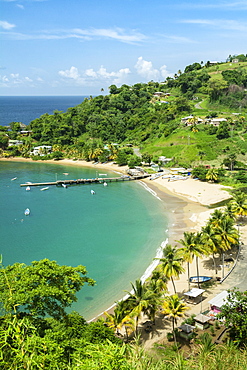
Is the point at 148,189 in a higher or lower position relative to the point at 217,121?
lower

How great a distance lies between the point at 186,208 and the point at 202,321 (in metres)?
37.7

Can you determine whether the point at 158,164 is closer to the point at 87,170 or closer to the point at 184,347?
the point at 87,170

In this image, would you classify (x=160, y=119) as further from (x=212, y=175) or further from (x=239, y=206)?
(x=239, y=206)

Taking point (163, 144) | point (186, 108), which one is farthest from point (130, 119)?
point (163, 144)

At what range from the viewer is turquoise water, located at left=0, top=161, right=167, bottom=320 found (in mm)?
40156

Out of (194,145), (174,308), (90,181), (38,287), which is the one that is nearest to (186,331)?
(174,308)

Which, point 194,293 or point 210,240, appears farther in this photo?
point 210,240

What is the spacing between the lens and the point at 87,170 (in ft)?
343

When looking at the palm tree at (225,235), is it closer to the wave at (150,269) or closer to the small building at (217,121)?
the wave at (150,269)

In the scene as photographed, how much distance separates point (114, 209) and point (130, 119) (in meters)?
88.5

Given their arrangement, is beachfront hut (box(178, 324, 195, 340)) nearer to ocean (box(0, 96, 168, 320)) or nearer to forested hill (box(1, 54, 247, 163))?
ocean (box(0, 96, 168, 320))

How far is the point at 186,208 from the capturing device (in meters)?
65.6

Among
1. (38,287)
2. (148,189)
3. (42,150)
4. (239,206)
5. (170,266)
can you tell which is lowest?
(148,189)

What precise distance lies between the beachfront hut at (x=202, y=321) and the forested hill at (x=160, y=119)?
7232 cm
